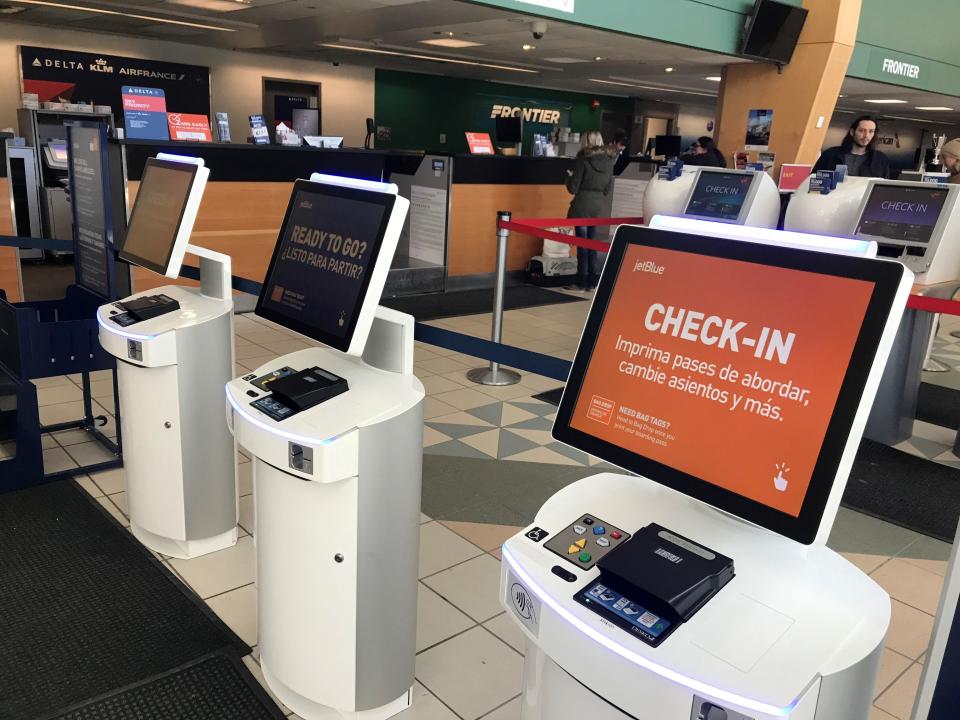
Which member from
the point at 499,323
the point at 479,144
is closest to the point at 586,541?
the point at 499,323

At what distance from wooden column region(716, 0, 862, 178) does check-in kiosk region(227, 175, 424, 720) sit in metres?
7.41

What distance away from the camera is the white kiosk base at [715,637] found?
1.02 meters

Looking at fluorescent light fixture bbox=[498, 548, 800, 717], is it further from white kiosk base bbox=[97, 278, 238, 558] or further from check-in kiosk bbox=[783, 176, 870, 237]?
check-in kiosk bbox=[783, 176, 870, 237]

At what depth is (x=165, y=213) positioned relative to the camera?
2.97 meters

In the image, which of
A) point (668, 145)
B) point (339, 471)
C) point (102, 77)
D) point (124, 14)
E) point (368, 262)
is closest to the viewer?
point (339, 471)

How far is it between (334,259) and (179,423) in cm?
104

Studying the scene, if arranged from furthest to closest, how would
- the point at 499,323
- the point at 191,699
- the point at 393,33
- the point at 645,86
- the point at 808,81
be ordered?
the point at 645,86 → the point at 393,33 → the point at 808,81 → the point at 499,323 → the point at 191,699

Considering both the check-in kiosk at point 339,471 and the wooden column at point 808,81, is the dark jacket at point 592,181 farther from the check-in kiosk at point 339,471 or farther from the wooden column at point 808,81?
the check-in kiosk at point 339,471

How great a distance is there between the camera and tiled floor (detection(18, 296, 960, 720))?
234cm

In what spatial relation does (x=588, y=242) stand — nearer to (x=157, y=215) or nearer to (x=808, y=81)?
(x=157, y=215)

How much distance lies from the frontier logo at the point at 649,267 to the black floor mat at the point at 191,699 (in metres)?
1.56

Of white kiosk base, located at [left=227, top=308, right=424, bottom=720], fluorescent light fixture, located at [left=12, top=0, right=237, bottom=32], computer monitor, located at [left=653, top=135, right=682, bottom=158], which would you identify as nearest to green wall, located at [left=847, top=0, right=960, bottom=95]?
computer monitor, located at [left=653, top=135, right=682, bottom=158]

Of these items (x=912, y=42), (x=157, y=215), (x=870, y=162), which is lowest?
(x=157, y=215)

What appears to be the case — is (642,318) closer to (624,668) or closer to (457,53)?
(624,668)
